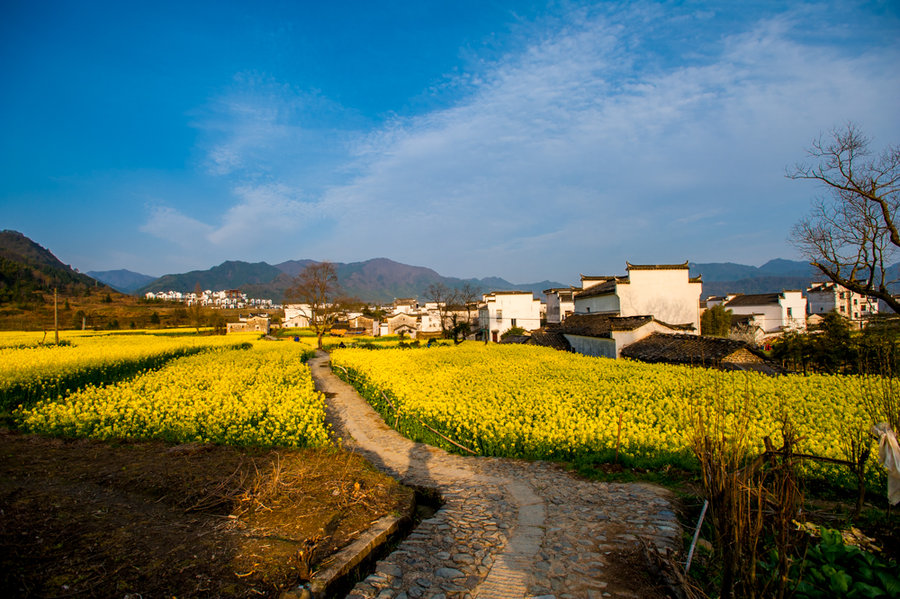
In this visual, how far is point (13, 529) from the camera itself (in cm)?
509

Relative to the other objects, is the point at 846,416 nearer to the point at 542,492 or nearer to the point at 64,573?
the point at 542,492

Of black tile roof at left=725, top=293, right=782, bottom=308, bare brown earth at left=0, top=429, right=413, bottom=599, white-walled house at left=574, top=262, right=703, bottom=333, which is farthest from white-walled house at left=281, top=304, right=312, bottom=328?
bare brown earth at left=0, top=429, right=413, bottom=599

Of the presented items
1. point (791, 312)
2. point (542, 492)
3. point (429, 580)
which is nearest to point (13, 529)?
point (429, 580)

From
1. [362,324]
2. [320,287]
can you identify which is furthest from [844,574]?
[362,324]

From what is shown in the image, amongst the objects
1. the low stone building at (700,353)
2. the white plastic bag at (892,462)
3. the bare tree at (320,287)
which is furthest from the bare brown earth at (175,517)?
the bare tree at (320,287)

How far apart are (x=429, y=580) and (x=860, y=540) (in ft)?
15.2

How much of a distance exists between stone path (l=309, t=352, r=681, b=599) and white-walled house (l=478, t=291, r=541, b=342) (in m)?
53.6

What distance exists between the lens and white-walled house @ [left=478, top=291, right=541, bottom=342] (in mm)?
63156

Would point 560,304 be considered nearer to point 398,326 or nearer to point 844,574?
point 398,326

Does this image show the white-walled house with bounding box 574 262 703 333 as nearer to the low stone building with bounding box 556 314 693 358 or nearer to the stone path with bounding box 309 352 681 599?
the low stone building with bounding box 556 314 693 358

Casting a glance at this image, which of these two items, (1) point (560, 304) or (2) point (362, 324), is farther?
(2) point (362, 324)

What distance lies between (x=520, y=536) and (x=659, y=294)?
33095 millimetres

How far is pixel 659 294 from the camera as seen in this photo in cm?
3484

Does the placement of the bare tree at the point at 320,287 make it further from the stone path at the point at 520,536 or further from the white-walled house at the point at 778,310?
the white-walled house at the point at 778,310
